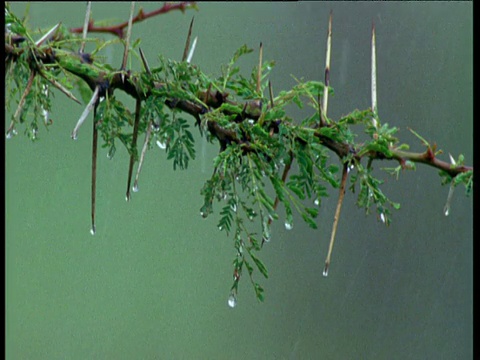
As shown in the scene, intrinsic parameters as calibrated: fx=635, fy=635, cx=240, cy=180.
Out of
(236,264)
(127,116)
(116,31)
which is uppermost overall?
(116,31)

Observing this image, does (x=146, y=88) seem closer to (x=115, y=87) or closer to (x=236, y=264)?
(x=115, y=87)

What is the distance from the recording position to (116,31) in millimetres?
665

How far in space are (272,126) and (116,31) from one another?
0.28 meters

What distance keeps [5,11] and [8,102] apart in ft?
0.29

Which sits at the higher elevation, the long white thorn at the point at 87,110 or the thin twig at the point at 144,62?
the thin twig at the point at 144,62

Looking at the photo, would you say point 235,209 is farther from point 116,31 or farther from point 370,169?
point 116,31

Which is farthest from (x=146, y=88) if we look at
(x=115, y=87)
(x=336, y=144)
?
(x=336, y=144)

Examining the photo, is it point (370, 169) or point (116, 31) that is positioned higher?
point (116, 31)

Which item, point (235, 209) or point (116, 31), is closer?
point (235, 209)

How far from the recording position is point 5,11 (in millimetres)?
475

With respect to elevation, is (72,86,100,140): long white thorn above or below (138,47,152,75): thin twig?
below

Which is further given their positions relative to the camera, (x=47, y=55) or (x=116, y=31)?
(x=116, y=31)

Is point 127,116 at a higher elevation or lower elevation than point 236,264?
higher

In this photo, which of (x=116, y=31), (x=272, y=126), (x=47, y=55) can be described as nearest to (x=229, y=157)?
(x=272, y=126)
